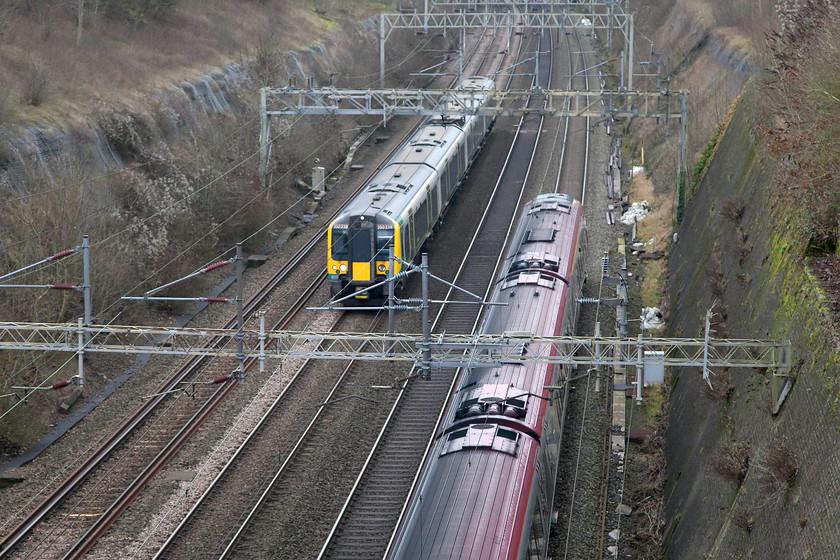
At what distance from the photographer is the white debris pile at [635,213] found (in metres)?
36.7

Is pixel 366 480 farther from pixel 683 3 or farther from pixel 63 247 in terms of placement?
pixel 683 3

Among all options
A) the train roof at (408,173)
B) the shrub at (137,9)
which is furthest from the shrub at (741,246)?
the shrub at (137,9)

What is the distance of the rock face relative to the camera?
536 inches

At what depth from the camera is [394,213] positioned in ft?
93.9

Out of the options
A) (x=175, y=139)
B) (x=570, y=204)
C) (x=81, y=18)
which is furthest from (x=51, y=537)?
(x=81, y=18)

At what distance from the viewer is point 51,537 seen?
18.5 m

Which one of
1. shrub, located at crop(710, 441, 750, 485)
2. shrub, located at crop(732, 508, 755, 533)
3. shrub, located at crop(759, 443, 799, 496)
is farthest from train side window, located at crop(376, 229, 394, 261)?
shrub, located at crop(759, 443, 799, 496)

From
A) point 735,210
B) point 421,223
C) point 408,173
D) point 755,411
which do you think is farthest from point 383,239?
point 755,411

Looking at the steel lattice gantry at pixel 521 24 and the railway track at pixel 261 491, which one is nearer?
the railway track at pixel 261 491

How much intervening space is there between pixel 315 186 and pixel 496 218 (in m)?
7.48

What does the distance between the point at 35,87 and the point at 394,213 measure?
13.7 meters

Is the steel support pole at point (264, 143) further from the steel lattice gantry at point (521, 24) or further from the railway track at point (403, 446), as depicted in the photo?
the railway track at point (403, 446)

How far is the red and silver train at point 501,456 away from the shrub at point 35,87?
18.7 m

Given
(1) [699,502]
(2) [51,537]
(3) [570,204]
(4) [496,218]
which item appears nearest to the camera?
(1) [699,502]
